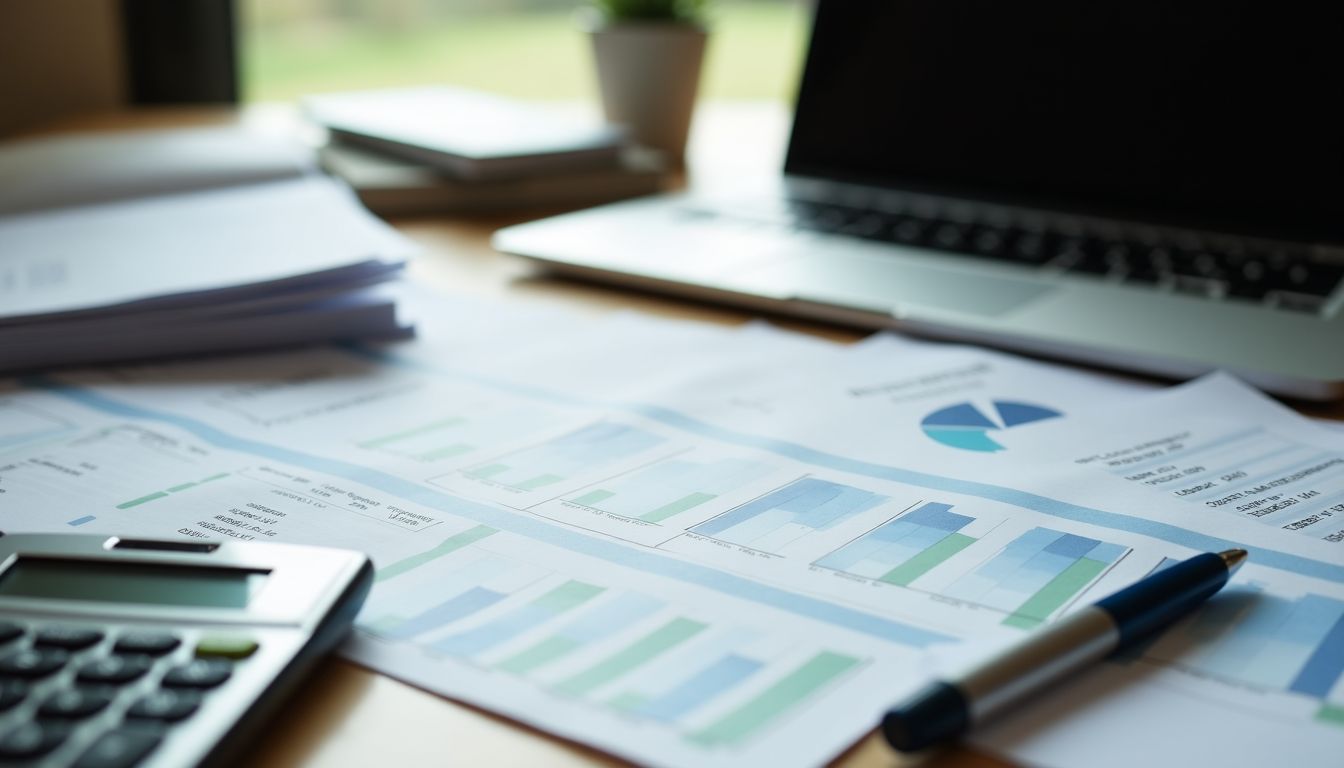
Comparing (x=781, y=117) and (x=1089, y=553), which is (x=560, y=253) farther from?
(x=781, y=117)

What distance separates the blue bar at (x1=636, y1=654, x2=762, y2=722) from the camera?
344 mm

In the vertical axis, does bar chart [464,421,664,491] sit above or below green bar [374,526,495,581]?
above

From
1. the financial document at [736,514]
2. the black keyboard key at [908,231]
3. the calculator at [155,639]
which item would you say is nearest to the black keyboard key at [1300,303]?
the financial document at [736,514]

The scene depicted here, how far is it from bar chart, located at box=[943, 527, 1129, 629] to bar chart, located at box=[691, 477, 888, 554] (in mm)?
62

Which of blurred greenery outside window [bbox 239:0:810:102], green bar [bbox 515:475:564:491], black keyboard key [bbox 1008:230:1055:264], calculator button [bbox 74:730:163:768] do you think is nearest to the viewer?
calculator button [bbox 74:730:163:768]

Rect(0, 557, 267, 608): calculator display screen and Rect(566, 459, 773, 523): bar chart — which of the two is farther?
Rect(566, 459, 773, 523): bar chart

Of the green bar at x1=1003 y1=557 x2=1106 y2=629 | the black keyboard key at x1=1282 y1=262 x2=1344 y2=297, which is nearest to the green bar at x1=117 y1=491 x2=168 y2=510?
the green bar at x1=1003 y1=557 x2=1106 y2=629

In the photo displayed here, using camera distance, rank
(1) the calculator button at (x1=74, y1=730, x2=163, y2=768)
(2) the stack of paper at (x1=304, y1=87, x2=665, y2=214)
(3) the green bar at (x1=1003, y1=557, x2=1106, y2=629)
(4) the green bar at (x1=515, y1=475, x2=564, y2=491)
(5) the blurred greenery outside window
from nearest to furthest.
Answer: (1) the calculator button at (x1=74, y1=730, x2=163, y2=768), (3) the green bar at (x1=1003, y1=557, x2=1106, y2=629), (4) the green bar at (x1=515, y1=475, x2=564, y2=491), (2) the stack of paper at (x1=304, y1=87, x2=665, y2=214), (5) the blurred greenery outside window

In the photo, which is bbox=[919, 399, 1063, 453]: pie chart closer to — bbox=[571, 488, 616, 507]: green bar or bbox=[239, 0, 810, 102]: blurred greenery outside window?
bbox=[571, 488, 616, 507]: green bar

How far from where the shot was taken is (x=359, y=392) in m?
0.62

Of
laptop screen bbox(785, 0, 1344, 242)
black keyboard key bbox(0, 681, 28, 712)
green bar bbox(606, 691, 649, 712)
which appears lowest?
green bar bbox(606, 691, 649, 712)

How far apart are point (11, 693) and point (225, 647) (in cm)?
5

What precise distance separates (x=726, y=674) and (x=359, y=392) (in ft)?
1.06

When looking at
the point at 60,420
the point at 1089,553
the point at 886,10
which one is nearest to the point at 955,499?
the point at 1089,553
